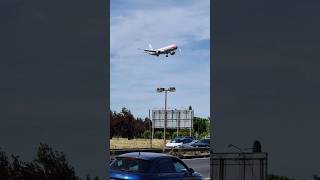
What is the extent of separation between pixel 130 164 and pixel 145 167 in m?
0.35

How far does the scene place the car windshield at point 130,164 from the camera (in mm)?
12367

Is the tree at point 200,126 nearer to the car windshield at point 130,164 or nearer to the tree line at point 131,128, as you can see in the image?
the tree line at point 131,128
